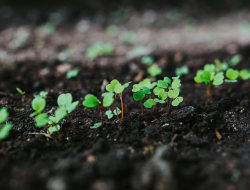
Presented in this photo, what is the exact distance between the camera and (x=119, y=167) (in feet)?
2.79

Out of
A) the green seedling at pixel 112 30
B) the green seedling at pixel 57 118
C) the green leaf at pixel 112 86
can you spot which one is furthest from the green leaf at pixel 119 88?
the green seedling at pixel 112 30

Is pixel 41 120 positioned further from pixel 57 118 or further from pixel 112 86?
pixel 112 86

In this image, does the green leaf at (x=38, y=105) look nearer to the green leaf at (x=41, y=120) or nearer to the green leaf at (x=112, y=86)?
the green leaf at (x=41, y=120)

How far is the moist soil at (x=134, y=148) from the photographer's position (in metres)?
0.81

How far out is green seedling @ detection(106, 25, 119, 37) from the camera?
13.5 feet

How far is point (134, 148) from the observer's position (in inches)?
42.1

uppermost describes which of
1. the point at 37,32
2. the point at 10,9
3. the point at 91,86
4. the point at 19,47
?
the point at 10,9

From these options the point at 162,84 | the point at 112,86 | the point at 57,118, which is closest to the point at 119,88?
the point at 112,86

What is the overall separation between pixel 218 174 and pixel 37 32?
418 cm

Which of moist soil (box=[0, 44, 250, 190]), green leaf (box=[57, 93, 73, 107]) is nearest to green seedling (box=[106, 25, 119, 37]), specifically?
moist soil (box=[0, 44, 250, 190])

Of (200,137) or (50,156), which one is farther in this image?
(200,137)

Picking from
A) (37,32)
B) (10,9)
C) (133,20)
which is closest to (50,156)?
(37,32)

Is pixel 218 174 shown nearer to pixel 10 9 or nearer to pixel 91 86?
pixel 91 86

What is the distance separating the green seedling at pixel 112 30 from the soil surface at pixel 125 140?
1935mm
